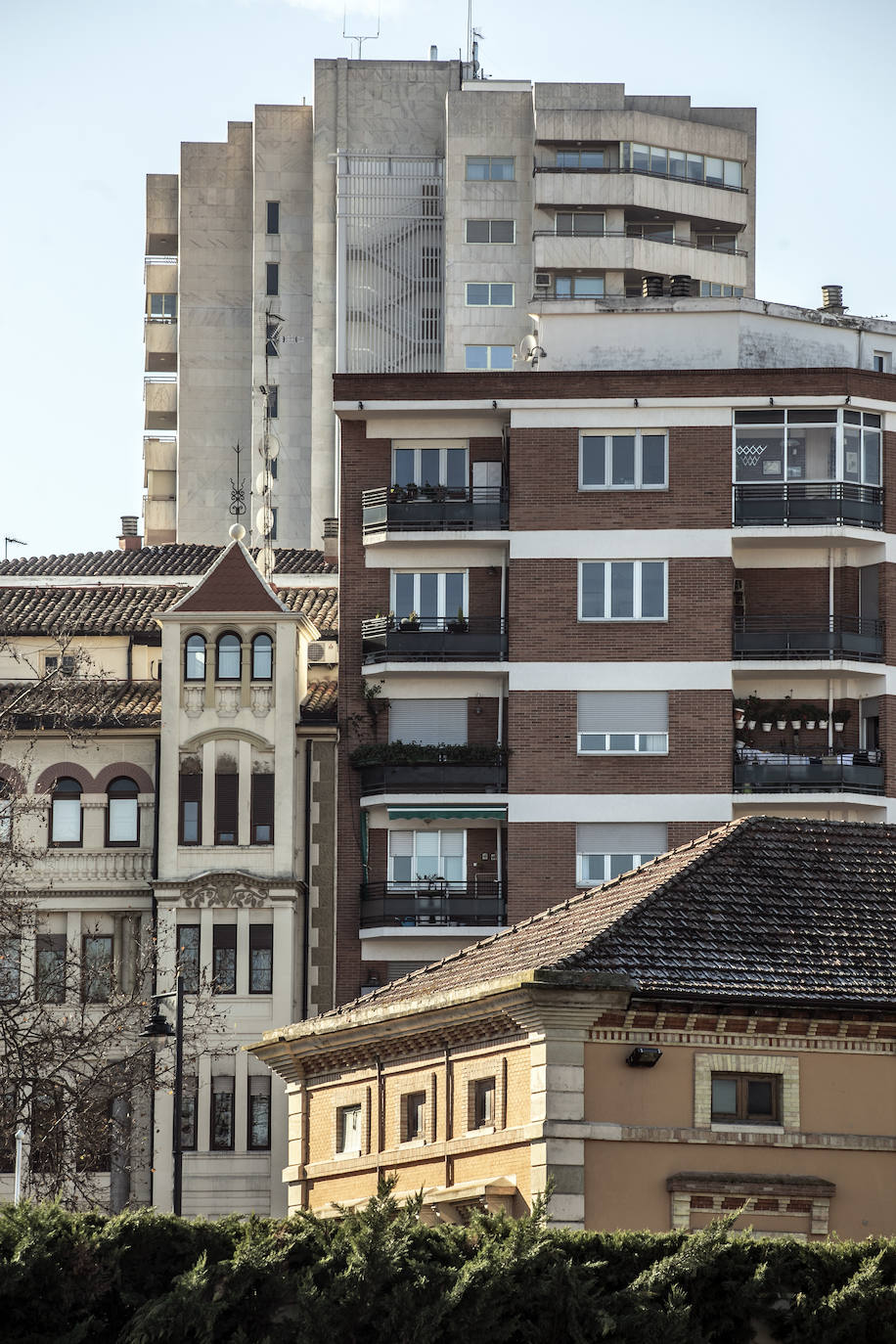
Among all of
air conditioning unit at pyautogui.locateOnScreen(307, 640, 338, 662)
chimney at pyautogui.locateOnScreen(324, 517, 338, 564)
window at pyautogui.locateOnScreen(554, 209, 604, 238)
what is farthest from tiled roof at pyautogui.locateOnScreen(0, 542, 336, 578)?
window at pyautogui.locateOnScreen(554, 209, 604, 238)

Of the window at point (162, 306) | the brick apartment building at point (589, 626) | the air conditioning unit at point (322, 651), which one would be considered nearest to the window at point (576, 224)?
the window at point (162, 306)

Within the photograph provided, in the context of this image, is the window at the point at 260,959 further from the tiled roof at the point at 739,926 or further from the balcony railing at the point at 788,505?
the tiled roof at the point at 739,926

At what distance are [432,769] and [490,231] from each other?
160 feet

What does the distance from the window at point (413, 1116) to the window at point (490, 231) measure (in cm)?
7227

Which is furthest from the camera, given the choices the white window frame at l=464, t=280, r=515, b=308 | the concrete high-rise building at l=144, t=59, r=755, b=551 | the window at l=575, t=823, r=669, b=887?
the white window frame at l=464, t=280, r=515, b=308

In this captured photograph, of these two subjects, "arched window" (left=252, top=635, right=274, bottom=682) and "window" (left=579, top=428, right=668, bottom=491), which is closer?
"arched window" (left=252, top=635, right=274, bottom=682)

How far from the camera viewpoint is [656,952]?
37875 mm

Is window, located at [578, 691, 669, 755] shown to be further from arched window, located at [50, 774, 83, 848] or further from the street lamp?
the street lamp

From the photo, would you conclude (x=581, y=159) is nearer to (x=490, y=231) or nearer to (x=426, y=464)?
(x=490, y=231)

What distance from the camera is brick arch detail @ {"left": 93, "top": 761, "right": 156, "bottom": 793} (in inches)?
2579

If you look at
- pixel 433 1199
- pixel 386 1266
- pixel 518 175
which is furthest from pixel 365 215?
pixel 386 1266

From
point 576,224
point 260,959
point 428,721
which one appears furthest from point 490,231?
point 260,959

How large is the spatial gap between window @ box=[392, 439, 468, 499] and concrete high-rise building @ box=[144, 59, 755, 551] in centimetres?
3404

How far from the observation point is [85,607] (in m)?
72.3
